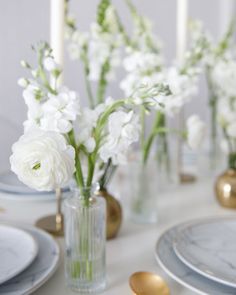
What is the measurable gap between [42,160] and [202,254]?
347 millimetres

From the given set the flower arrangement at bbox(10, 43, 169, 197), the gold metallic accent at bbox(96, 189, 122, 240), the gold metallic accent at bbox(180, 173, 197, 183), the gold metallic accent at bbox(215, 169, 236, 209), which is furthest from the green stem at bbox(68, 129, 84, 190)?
the gold metallic accent at bbox(180, 173, 197, 183)

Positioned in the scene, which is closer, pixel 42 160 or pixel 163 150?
pixel 42 160

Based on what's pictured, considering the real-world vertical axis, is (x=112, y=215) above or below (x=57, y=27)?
below

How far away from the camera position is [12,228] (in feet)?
2.92

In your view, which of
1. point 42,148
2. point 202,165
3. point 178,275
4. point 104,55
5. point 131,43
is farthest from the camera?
point 202,165

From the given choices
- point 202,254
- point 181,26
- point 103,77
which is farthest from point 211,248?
point 181,26

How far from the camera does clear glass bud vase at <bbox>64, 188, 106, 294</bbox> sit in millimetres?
766

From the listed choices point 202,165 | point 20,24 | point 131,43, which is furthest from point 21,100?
point 202,165

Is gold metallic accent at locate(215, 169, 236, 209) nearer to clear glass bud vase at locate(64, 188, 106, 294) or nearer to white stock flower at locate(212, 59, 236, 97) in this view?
white stock flower at locate(212, 59, 236, 97)

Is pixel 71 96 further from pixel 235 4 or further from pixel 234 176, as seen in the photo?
pixel 235 4

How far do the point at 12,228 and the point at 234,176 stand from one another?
0.58m

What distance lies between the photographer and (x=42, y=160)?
2.08 ft

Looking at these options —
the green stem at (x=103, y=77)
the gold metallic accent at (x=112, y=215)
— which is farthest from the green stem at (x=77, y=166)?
the green stem at (x=103, y=77)

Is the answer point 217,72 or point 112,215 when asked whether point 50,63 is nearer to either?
point 112,215
